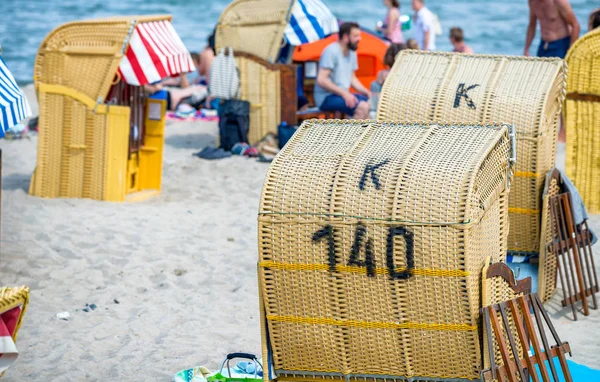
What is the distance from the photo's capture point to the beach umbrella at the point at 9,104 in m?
5.25

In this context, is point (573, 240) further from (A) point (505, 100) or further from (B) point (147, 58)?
(B) point (147, 58)

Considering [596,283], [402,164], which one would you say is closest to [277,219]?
[402,164]

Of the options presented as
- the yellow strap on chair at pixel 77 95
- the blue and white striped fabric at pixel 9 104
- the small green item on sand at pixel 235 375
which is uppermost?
the blue and white striped fabric at pixel 9 104

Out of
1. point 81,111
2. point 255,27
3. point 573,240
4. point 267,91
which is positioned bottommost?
point 573,240

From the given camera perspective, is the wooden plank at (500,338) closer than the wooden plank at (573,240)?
Yes

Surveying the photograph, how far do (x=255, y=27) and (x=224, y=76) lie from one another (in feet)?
2.19

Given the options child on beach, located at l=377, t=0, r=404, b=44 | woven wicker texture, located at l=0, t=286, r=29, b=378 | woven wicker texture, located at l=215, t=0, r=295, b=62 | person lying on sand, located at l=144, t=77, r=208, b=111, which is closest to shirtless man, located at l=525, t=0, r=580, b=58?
woven wicker texture, located at l=215, t=0, r=295, b=62

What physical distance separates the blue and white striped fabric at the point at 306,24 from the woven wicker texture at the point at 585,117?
12.3 feet

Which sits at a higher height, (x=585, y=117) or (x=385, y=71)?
(x=385, y=71)

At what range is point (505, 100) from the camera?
20.7 ft

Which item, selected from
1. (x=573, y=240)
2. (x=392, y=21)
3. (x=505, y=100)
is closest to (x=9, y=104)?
(x=505, y=100)

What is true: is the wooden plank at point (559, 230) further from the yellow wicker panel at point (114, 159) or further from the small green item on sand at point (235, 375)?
the yellow wicker panel at point (114, 159)

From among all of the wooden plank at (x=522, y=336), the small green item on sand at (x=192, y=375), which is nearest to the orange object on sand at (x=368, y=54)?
the small green item on sand at (x=192, y=375)

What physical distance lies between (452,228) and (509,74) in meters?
2.59
